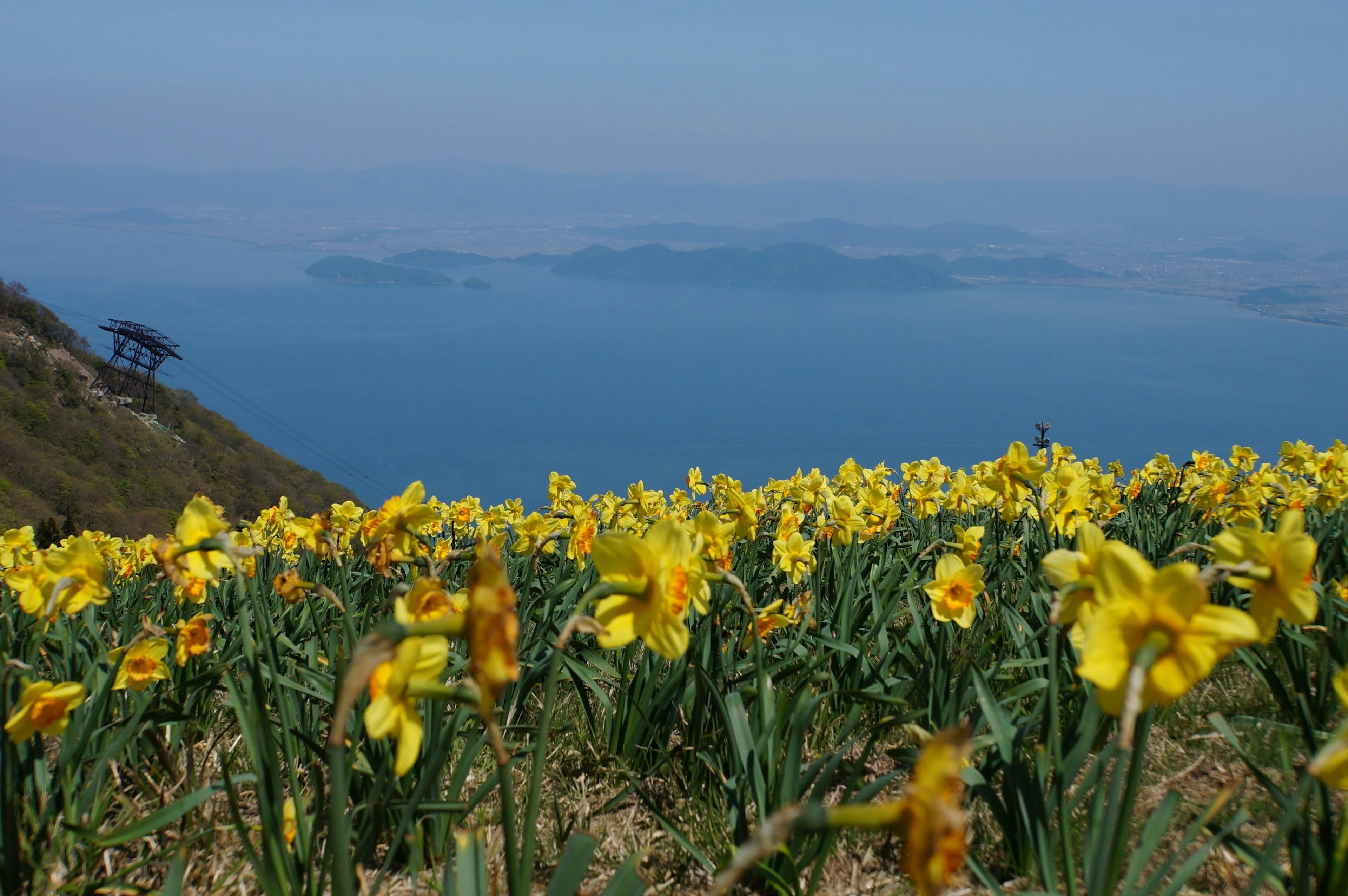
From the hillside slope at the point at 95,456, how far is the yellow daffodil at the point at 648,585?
25540 mm

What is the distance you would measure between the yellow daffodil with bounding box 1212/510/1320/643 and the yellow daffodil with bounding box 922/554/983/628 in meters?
1.19

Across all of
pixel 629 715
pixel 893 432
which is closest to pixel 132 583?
pixel 629 715

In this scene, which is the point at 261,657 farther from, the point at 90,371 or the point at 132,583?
the point at 90,371

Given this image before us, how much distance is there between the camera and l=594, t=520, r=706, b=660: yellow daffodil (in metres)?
1.35

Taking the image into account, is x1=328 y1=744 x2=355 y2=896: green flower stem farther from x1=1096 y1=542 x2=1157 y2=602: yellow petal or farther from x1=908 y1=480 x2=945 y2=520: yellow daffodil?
x1=908 y1=480 x2=945 y2=520: yellow daffodil

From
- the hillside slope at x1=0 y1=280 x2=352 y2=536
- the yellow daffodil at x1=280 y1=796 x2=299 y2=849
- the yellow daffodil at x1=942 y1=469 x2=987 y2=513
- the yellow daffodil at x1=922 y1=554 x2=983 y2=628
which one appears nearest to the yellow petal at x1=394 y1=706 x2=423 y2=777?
the yellow daffodil at x1=280 y1=796 x2=299 y2=849

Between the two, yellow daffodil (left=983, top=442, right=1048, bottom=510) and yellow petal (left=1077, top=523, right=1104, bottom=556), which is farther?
yellow daffodil (left=983, top=442, right=1048, bottom=510)

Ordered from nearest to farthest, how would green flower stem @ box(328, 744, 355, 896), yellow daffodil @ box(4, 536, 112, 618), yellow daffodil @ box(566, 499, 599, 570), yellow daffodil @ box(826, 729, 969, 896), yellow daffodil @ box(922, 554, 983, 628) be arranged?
yellow daffodil @ box(826, 729, 969, 896) → green flower stem @ box(328, 744, 355, 896) → yellow daffodil @ box(4, 536, 112, 618) → yellow daffodil @ box(922, 554, 983, 628) → yellow daffodil @ box(566, 499, 599, 570)

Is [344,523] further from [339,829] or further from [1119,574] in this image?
[1119,574]

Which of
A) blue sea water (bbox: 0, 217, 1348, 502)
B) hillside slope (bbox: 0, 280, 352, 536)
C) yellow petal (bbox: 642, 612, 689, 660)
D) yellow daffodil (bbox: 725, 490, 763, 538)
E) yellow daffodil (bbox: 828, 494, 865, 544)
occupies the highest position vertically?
yellow petal (bbox: 642, 612, 689, 660)

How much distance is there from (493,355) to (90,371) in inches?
5766

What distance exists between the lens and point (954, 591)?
2506mm

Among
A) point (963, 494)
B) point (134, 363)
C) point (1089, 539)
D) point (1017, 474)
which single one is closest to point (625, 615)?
point (1089, 539)

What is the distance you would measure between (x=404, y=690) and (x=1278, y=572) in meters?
1.29
